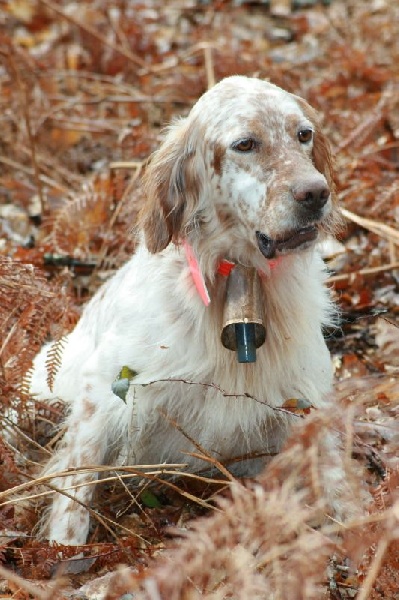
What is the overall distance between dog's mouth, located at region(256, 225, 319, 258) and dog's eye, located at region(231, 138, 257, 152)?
31 centimetres

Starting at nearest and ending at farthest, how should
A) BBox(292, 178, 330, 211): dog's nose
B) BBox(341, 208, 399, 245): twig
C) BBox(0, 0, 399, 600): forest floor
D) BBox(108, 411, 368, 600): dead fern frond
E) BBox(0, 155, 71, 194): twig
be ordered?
BBox(108, 411, 368, 600): dead fern frond, BBox(0, 0, 399, 600): forest floor, BBox(292, 178, 330, 211): dog's nose, BBox(341, 208, 399, 245): twig, BBox(0, 155, 71, 194): twig

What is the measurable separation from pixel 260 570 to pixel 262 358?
43.4 inches

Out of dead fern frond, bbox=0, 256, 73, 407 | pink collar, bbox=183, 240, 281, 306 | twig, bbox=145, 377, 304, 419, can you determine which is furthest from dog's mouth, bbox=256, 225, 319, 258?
dead fern frond, bbox=0, 256, 73, 407

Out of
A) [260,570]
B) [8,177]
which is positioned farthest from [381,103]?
[260,570]

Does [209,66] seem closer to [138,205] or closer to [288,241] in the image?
[138,205]

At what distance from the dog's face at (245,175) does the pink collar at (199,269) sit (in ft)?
0.27

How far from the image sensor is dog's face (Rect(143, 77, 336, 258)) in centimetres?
289

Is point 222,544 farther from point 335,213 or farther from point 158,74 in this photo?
point 158,74

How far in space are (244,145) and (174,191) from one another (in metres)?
0.37

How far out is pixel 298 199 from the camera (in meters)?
2.84

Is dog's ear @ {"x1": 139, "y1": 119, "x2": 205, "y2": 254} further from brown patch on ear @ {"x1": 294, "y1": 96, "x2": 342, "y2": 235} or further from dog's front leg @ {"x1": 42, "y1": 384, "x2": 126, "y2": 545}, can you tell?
dog's front leg @ {"x1": 42, "y1": 384, "x2": 126, "y2": 545}

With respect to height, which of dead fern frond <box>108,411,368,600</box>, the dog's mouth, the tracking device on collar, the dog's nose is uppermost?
the dog's nose

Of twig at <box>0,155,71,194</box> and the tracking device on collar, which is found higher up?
twig at <box>0,155,71,194</box>

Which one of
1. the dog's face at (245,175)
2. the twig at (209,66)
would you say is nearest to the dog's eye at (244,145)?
the dog's face at (245,175)
